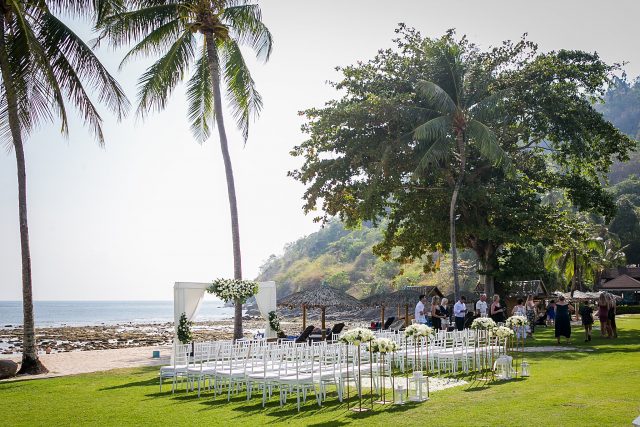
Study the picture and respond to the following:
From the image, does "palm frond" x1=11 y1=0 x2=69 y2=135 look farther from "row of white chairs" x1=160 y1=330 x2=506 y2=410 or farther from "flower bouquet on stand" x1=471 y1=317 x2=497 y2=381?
"flower bouquet on stand" x1=471 y1=317 x2=497 y2=381

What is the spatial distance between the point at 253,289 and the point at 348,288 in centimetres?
8962

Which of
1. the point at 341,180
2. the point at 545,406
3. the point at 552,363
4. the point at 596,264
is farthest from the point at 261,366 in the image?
the point at 596,264

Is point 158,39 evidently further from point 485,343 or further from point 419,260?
point 419,260

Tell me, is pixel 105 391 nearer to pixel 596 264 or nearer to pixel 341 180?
pixel 341 180

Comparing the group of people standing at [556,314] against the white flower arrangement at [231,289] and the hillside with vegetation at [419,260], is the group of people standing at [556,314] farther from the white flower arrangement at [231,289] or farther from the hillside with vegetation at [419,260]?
the hillside with vegetation at [419,260]

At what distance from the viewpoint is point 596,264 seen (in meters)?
50.2

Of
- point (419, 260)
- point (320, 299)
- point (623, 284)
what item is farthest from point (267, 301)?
point (419, 260)

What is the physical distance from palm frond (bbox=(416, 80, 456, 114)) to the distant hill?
4871 centimetres

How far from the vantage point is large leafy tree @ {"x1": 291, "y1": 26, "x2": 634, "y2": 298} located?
2939 cm

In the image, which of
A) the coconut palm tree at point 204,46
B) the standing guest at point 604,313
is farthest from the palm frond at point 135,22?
the standing guest at point 604,313

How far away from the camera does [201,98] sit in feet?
81.5

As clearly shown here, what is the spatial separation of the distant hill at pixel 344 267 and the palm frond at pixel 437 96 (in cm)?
4871

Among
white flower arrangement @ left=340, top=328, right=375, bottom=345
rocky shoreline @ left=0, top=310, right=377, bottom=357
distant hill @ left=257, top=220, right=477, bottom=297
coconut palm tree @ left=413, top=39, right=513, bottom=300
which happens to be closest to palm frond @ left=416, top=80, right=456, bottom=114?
coconut palm tree @ left=413, top=39, right=513, bottom=300

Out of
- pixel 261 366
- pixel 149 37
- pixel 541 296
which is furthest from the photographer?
pixel 541 296
